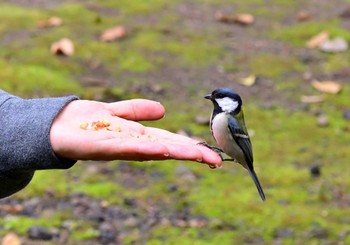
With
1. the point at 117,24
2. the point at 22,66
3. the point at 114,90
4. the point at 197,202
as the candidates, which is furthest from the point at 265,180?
the point at 117,24

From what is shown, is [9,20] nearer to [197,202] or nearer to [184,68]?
[184,68]

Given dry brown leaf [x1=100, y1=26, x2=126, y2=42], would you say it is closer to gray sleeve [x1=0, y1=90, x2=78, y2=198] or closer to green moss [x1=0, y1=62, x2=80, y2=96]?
green moss [x1=0, y1=62, x2=80, y2=96]

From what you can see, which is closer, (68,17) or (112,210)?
(112,210)

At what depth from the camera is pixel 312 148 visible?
5582mm

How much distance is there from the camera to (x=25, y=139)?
2523 mm

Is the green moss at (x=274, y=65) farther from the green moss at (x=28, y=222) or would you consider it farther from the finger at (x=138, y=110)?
the finger at (x=138, y=110)

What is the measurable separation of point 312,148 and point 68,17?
3.53 meters

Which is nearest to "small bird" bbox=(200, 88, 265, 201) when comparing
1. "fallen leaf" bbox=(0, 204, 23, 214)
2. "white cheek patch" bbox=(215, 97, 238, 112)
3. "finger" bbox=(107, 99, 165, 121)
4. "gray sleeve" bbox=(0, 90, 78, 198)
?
"white cheek patch" bbox=(215, 97, 238, 112)

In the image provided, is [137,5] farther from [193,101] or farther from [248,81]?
[193,101]

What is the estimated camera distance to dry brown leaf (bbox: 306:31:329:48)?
7.59 m

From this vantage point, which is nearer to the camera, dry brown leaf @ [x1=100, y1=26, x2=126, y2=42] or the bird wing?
the bird wing

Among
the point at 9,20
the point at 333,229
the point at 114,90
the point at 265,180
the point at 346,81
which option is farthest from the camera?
the point at 9,20

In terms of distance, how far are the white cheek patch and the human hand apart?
1.71ft

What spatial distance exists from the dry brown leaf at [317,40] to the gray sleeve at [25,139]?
5.21 m
